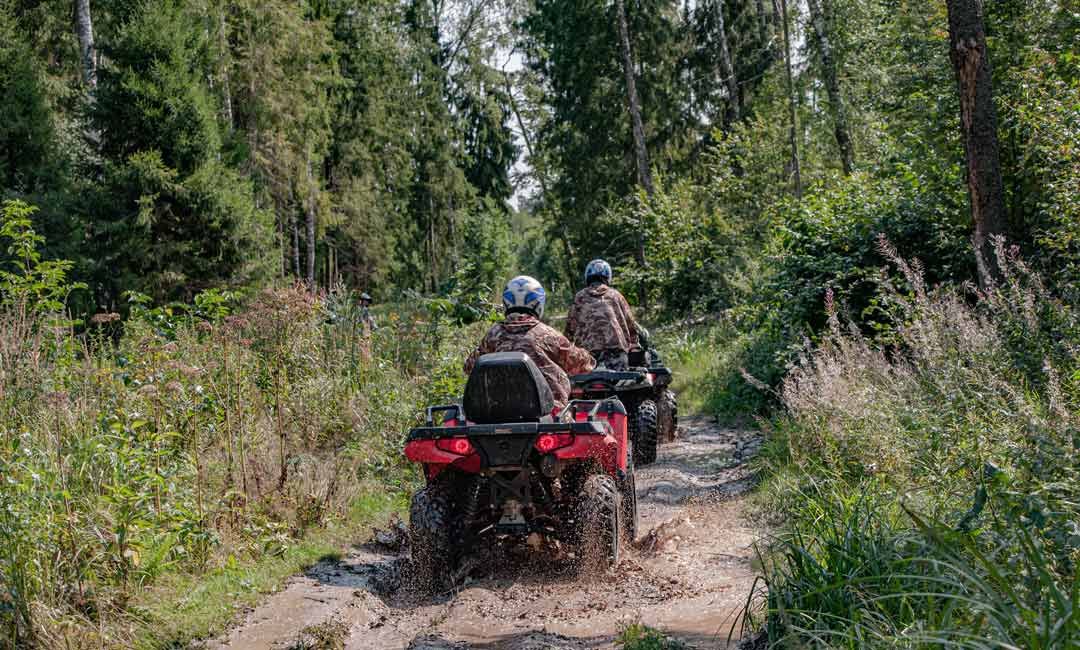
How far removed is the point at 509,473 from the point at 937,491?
8.52 ft

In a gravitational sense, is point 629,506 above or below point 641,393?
below

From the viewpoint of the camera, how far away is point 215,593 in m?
5.50

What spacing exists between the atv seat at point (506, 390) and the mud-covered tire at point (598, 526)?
58 centimetres

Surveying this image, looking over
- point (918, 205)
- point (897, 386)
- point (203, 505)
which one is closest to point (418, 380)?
point (203, 505)

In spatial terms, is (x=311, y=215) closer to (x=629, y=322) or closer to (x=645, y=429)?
(x=629, y=322)

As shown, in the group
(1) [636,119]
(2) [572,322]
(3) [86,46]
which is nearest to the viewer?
(2) [572,322]

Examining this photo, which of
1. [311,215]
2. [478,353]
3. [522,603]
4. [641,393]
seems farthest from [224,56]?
[522,603]

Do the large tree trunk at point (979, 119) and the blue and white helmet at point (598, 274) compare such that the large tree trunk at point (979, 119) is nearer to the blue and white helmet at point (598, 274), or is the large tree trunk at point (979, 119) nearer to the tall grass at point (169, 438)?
the blue and white helmet at point (598, 274)

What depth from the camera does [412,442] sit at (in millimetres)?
5906

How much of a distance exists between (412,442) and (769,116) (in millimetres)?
22605

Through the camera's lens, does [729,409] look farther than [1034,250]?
Yes

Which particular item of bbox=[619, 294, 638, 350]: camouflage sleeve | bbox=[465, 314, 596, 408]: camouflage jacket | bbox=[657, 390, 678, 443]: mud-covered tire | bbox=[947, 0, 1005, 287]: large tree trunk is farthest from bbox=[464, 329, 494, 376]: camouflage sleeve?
bbox=[947, 0, 1005, 287]: large tree trunk

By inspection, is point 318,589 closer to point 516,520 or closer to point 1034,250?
point 516,520

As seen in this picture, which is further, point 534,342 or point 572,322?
point 572,322
